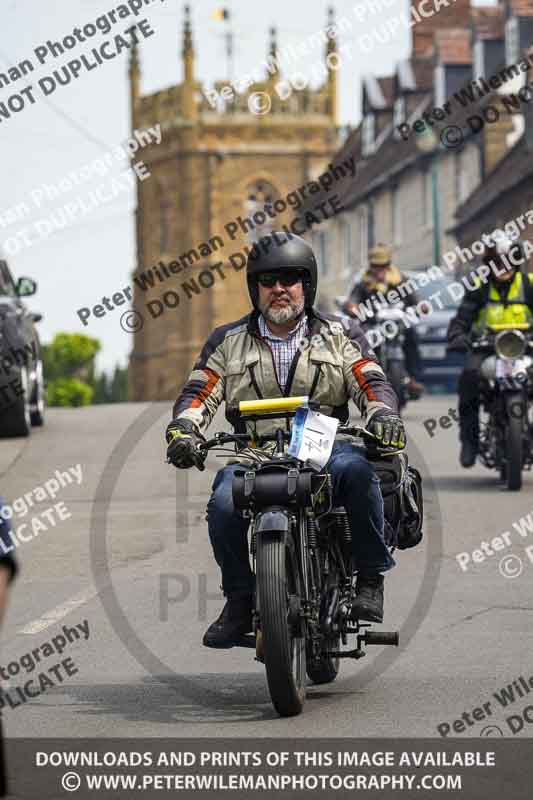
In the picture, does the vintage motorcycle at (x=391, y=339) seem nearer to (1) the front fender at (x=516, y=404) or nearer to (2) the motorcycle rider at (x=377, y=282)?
(2) the motorcycle rider at (x=377, y=282)

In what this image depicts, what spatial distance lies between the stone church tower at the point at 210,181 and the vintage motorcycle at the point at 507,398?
85.4 m

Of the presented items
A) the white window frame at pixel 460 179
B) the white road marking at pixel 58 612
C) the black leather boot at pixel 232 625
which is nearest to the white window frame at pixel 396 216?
the white window frame at pixel 460 179

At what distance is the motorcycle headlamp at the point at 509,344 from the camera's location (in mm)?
15844

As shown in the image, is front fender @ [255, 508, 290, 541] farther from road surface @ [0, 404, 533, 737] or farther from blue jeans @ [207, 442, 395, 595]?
road surface @ [0, 404, 533, 737]

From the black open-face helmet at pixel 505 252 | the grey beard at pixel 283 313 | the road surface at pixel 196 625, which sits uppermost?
the black open-face helmet at pixel 505 252

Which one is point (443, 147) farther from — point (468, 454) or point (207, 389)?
point (207, 389)

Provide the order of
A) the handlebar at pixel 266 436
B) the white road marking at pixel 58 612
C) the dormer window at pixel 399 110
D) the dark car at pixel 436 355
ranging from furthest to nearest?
the dormer window at pixel 399 110
the dark car at pixel 436 355
the white road marking at pixel 58 612
the handlebar at pixel 266 436

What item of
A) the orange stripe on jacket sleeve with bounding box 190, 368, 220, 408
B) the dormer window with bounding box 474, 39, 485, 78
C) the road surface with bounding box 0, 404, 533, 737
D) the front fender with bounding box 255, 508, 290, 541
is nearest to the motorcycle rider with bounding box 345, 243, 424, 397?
the road surface with bounding box 0, 404, 533, 737

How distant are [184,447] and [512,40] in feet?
148

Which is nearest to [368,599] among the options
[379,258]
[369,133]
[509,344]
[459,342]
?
[459,342]

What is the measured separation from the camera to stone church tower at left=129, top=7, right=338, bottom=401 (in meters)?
103

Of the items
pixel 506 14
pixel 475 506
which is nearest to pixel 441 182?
pixel 506 14

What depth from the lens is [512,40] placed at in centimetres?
5112
